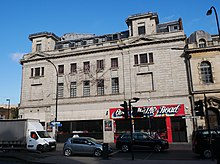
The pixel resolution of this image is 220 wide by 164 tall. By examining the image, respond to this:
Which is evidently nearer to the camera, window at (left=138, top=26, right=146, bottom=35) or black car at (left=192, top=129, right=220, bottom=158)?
black car at (left=192, top=129, right=220, bottom=158)

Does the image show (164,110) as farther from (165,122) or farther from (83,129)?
(83,129)

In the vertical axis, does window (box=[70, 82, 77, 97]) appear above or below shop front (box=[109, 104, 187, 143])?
above

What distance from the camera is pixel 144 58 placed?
2870 cm

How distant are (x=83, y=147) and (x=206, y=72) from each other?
1883 cm

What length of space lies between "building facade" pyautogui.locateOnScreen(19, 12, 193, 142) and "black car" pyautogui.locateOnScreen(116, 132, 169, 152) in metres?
9.12

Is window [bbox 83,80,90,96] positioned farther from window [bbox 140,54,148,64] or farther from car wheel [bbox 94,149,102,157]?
car wheel [bbox 94,149,102,157]

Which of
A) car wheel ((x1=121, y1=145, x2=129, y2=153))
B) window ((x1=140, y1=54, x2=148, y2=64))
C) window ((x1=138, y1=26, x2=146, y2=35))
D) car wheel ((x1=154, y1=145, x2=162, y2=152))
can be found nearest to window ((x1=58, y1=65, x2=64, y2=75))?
window ((x1=140, y1=54, x2=148, y2=64))

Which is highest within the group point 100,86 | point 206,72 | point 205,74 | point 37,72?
point 37,72

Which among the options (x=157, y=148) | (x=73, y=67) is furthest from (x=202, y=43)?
(x=73, y=67)

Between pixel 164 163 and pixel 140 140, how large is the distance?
5.70 metres

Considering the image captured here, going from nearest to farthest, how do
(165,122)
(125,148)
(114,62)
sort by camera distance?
(125,148) → (165,122) → (114,62)

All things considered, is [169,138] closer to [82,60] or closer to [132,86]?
[132,86]

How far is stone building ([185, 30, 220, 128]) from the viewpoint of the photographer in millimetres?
24828

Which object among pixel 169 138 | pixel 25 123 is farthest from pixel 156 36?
pixel 25 123
